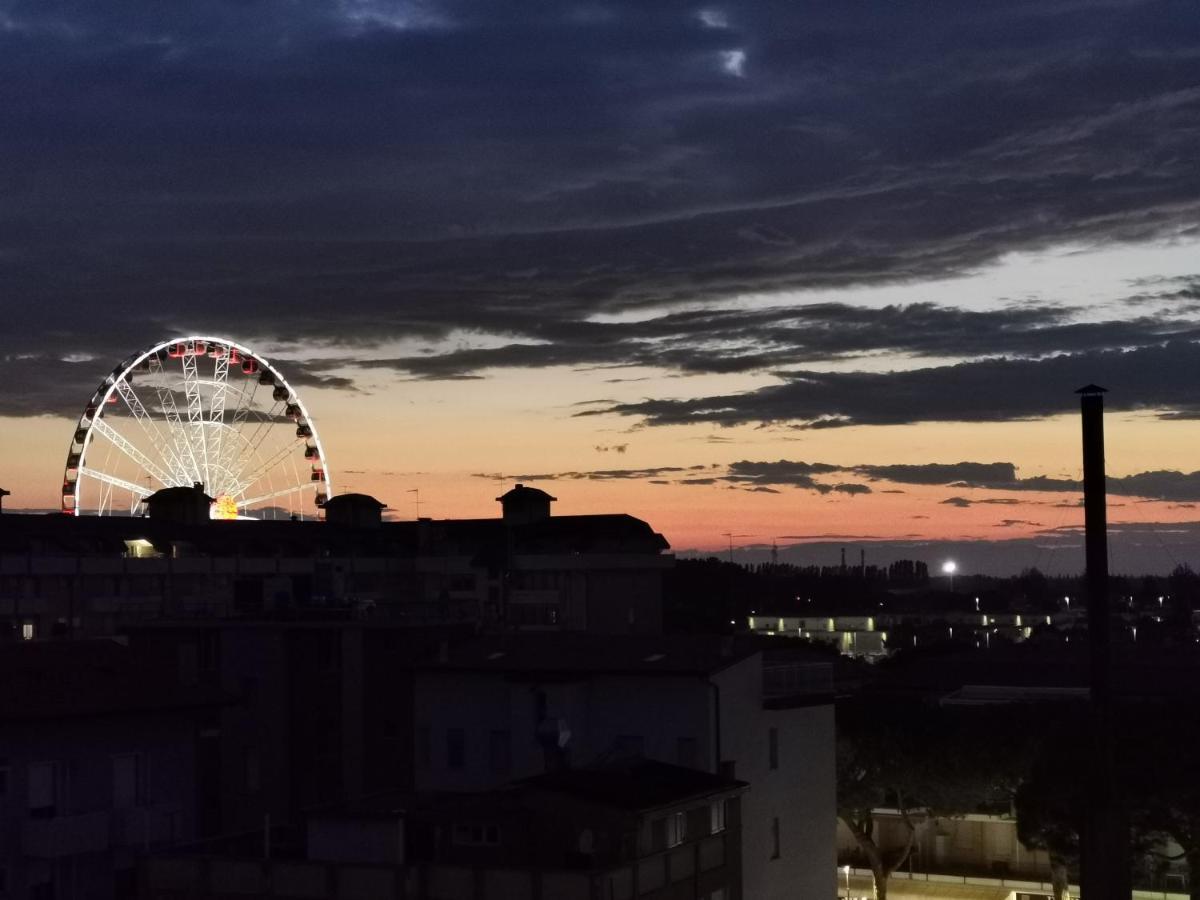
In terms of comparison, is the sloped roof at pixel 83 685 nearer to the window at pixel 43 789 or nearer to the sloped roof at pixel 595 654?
the window at pixel 43 789

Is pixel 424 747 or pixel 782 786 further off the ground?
pixel 424 747

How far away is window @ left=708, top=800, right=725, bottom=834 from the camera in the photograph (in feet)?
138

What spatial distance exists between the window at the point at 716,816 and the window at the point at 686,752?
21.2 ft

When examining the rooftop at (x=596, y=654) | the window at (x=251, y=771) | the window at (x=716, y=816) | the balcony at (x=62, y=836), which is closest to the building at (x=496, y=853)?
the window at (x=716, y=816)

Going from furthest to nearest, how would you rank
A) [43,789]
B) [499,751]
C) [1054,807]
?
[1054,807] → [499,751] → [43,789]

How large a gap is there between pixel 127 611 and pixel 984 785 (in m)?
81.7

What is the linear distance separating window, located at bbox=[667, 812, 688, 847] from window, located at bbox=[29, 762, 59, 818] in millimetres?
16503

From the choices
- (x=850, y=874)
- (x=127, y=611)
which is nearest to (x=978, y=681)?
(x=850, y=874)

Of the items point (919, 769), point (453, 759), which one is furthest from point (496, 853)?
point (919, 769)

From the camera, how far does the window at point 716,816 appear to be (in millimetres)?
42031

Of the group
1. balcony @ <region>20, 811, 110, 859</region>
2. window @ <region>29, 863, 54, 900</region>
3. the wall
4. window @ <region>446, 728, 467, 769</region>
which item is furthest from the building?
window @ <region>446, 728, 467, 769</region>

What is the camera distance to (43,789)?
145 feet

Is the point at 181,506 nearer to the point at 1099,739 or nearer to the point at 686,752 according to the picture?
the point at 1099,739

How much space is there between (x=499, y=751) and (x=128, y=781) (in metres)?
11.8
